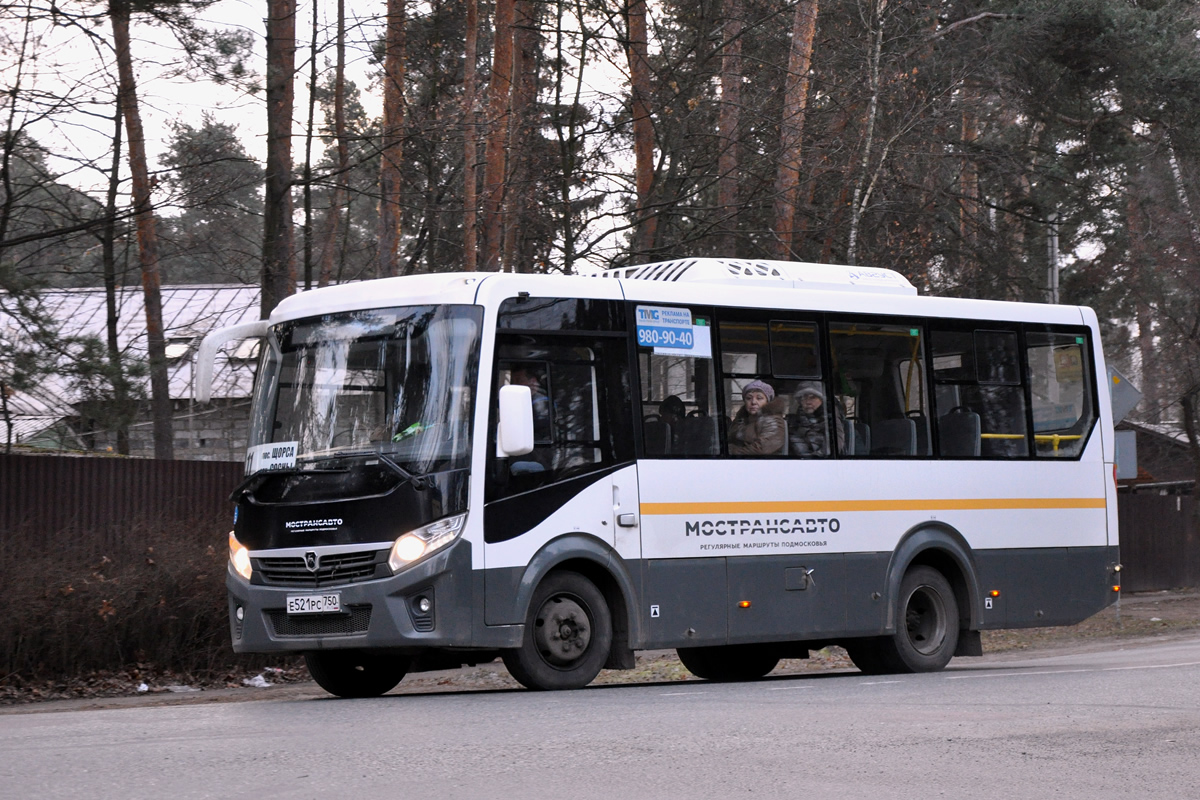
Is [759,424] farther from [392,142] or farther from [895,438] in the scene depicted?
[392,142]

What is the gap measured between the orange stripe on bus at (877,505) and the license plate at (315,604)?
8.28 ft

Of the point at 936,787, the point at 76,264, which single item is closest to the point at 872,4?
the point at 76,264

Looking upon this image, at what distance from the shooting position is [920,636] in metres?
15.1

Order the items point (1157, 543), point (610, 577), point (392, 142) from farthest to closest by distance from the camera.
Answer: point (1157, 543) → point (392, 142) → point (610, 577)

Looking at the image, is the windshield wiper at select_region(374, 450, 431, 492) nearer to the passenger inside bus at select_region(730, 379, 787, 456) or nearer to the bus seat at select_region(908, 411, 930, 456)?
the passenger inside bus at select_region(730, 379, 787, 456)

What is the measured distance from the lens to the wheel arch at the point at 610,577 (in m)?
12.1

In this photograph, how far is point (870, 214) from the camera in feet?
90.3

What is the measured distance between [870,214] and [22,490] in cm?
1499

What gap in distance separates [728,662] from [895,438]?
9.33 ft

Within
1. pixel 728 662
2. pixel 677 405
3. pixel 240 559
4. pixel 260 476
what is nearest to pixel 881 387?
pixel 677 405

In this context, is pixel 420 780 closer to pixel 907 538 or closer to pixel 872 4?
pixel 907 538

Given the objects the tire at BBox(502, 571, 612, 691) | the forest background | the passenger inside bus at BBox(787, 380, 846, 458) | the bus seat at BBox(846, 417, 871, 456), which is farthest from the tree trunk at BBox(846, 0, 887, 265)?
the tire at BBox(502, 571, 612, 691)

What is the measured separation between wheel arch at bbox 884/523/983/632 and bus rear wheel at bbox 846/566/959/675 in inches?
4.3

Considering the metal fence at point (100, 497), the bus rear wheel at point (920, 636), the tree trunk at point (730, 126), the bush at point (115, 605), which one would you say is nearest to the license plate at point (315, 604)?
the bush at point (115, 605)
